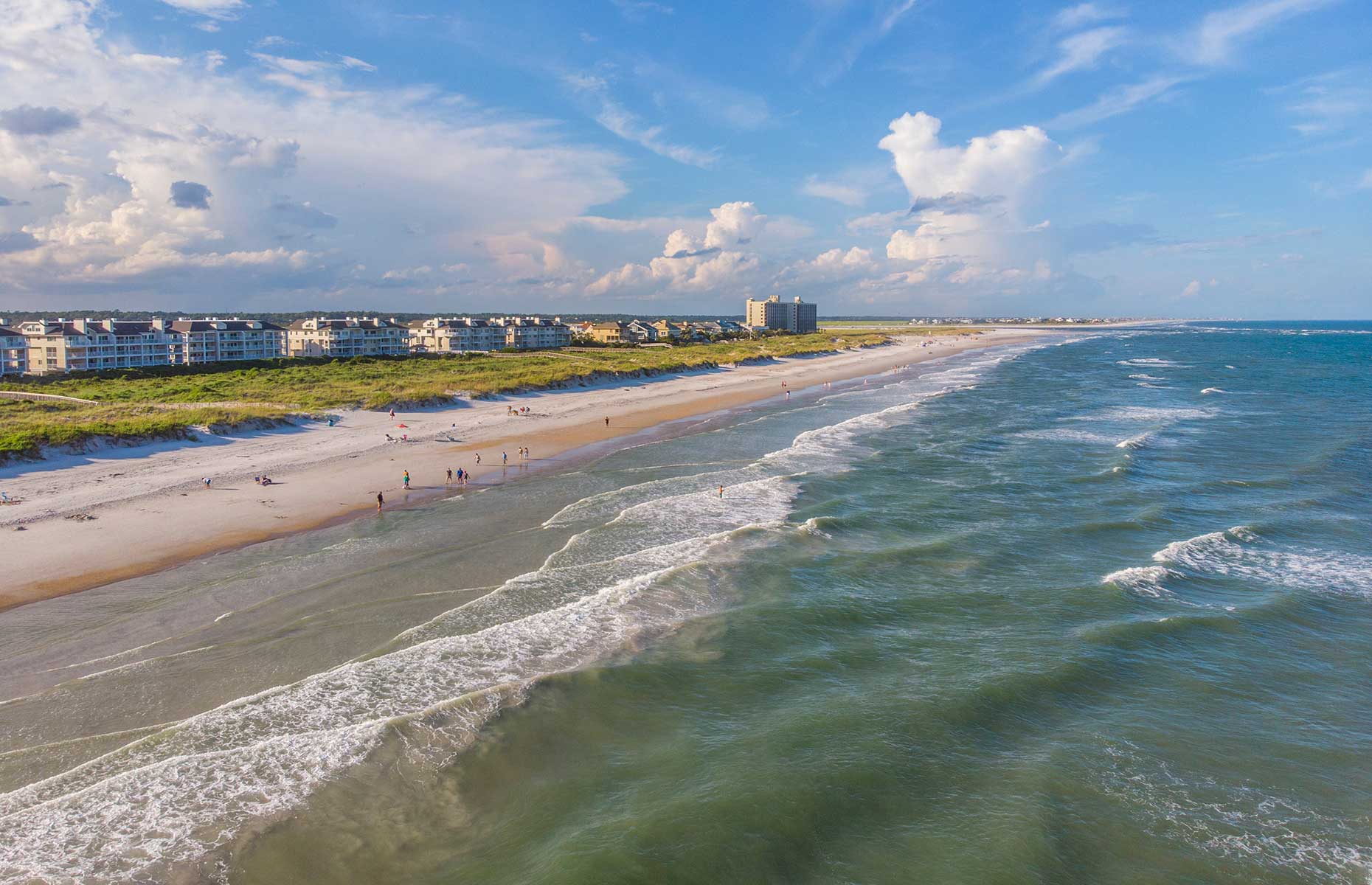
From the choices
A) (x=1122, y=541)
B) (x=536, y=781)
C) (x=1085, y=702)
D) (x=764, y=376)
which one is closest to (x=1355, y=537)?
(x=1122, y=541)

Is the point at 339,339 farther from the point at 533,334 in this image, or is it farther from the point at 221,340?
the point at 533,334

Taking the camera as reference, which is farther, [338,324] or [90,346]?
[338,324]

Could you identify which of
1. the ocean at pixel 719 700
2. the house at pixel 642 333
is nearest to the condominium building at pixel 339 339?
the house at pixel 642 333

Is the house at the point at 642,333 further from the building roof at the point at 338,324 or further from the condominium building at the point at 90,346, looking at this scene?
the condominium building at the point at 90,346

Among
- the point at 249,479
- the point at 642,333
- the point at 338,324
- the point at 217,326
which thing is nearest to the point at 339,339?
the point at 338,324

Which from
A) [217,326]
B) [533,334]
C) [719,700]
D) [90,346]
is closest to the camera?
[719,700]

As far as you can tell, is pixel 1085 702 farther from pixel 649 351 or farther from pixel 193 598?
pixel 649 351

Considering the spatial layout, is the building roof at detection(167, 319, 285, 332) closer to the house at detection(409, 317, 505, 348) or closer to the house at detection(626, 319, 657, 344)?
the house at detection(409, 317, 505, 348)

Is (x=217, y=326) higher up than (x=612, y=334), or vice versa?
(x=612, y=334)
